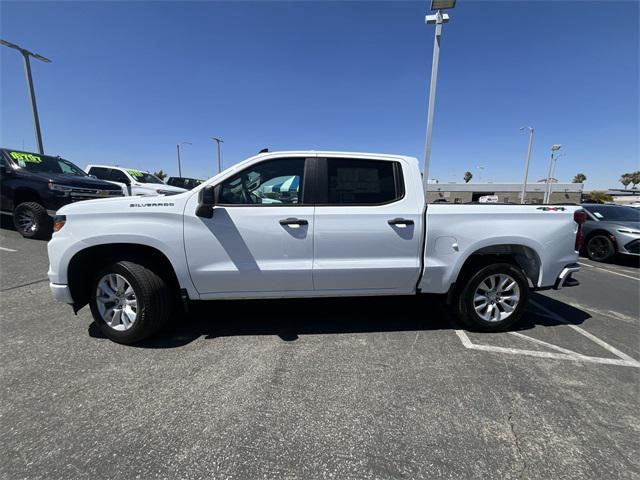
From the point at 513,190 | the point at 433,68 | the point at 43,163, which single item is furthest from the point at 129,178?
the point at 513,190

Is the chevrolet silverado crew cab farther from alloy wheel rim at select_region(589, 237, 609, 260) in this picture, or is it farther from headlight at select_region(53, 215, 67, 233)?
alloy wheel rim at select_region(589, 237, 609, 260)

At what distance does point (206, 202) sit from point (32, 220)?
723 centimetres

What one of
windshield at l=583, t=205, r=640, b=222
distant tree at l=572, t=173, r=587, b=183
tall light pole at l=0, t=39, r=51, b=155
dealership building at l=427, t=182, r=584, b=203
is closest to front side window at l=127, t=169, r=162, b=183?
tall light pole at l=0, t=39, r=51, b=155

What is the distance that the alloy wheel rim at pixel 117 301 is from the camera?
3.12 metres

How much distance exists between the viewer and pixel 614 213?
8.92 m

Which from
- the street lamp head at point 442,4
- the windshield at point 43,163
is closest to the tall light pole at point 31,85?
the windshield at point 43,163

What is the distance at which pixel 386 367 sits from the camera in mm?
2854

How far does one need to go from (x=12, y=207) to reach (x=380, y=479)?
385 inches

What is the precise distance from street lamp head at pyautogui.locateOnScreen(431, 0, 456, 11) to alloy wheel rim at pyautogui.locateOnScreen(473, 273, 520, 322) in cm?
762

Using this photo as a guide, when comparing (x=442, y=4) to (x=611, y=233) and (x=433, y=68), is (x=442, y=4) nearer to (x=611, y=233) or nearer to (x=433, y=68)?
(x=433, y=68)

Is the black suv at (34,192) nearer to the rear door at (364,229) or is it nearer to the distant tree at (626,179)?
the rear door at (364,229)

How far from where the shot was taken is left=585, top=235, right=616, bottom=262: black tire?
8.25 m

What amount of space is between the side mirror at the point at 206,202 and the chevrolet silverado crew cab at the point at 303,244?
0.04 feet

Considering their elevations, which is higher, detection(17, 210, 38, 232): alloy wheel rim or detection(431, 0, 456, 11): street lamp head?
detection(431, 0, 456, 11): street lamp head
